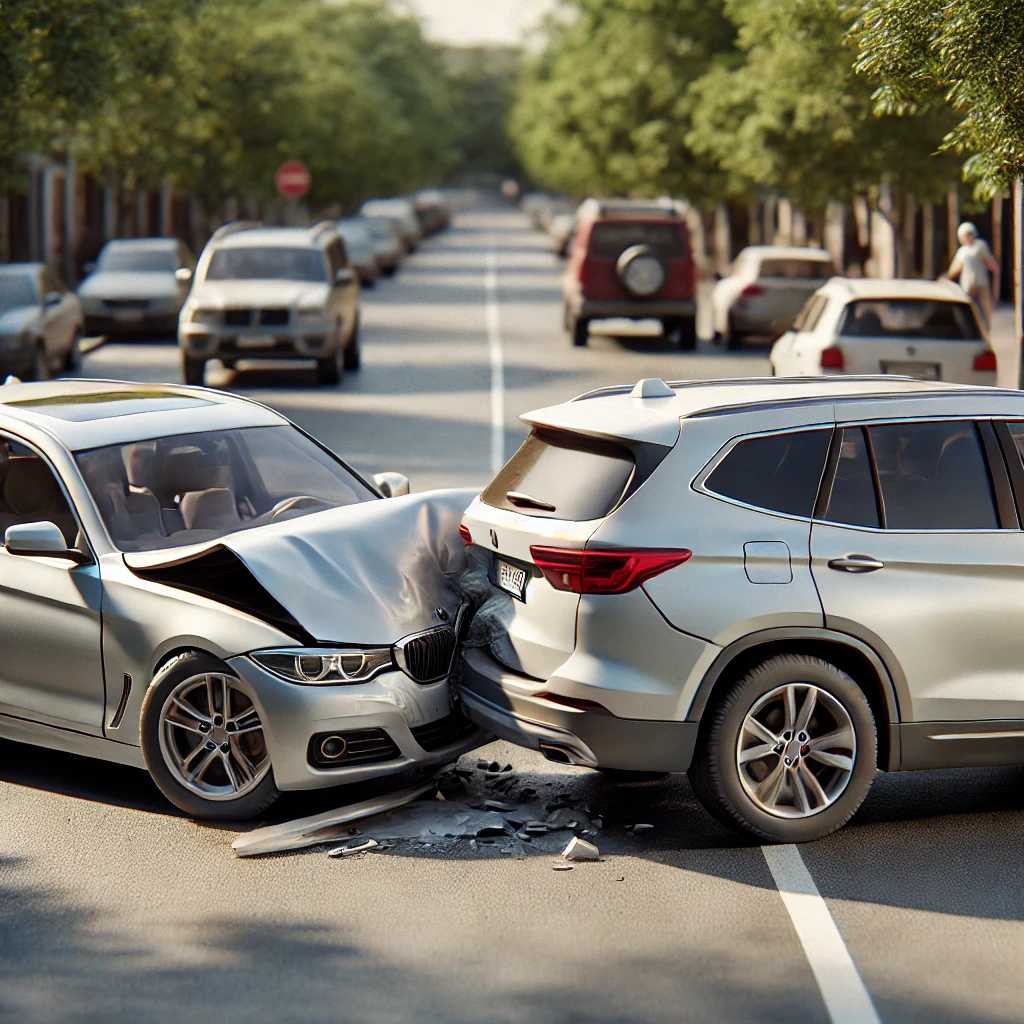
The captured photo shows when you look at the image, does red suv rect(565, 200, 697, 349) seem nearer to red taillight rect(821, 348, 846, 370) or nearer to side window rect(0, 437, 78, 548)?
red taillight rect(821, 348, 846, 370)

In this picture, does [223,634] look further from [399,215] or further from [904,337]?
[399,215]

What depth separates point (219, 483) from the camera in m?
8.34

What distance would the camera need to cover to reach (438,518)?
24.8 ft

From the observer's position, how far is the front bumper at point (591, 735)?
6.32m

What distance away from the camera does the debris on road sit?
6.43 m

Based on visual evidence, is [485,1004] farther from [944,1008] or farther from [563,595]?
[563,595]

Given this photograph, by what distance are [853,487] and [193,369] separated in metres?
17.7

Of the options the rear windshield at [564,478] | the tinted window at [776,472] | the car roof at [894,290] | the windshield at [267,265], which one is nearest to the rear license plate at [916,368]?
the car roof at [894,290]

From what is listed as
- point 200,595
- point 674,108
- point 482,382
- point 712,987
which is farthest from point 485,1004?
point 674,108

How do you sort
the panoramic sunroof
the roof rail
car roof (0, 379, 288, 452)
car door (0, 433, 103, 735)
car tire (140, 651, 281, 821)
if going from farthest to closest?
the roof rail
the panoramic sunroof
car roof (0, 379, 288, 452)
car door (0, 433, 103, 735)
car tire (140, 651, 281, 821)

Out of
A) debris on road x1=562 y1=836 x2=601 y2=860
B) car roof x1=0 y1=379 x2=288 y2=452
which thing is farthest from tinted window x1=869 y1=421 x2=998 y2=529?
car roof x1=0 y1=379 x2=288 y2=452

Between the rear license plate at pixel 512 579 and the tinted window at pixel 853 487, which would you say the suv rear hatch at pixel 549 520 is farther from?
the tinted window at pixel 853 487

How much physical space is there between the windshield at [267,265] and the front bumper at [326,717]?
18.0m

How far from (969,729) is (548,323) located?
95.7 feet
